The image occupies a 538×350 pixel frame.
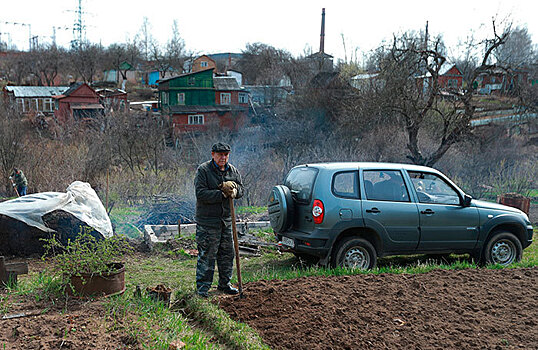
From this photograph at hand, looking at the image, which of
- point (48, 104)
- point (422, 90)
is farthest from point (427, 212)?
point (48, 104)

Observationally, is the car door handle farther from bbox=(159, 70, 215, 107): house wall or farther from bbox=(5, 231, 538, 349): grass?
bbox=(159, 70, 215, 107): house wall

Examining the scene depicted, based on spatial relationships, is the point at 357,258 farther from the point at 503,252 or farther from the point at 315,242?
the point at 503,252

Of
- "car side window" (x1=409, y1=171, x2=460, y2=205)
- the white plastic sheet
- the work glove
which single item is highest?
the work glove

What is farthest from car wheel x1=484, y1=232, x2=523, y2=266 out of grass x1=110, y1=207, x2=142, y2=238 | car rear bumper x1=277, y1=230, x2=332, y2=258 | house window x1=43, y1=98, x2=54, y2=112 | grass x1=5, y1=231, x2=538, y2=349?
house window x1=43, y1=98, x2=54, y2=112

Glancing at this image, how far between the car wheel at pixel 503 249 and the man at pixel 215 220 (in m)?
4.91

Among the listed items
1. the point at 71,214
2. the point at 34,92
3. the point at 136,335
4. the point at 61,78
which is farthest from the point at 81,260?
the point at 61,78

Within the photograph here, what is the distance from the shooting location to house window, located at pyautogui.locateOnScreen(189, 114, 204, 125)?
44.2 metres

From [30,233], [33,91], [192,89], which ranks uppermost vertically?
[33,91]

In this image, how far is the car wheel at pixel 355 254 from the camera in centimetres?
740

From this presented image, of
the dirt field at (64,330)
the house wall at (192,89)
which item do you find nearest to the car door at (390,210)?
the dirt field at (64,330)

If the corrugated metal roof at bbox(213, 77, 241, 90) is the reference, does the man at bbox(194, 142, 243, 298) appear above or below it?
below

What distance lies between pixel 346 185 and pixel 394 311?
2575mm

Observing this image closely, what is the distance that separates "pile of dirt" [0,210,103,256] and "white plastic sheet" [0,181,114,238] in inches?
3.2

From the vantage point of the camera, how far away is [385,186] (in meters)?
7.90
